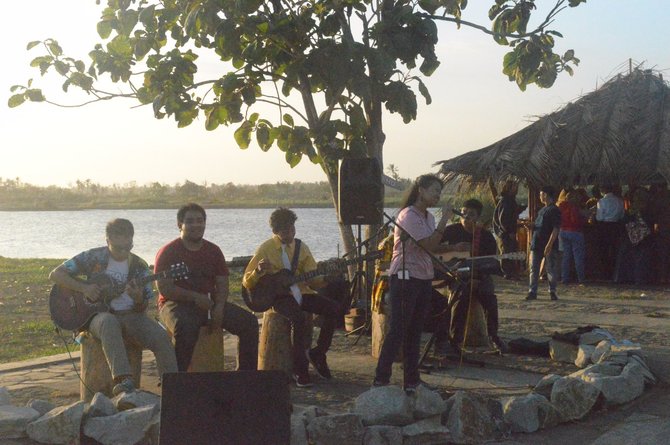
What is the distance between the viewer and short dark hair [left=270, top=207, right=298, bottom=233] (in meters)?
7.76

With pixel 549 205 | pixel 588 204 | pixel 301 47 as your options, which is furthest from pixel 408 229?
pixel 588 204

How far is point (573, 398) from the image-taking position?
6.27 meters

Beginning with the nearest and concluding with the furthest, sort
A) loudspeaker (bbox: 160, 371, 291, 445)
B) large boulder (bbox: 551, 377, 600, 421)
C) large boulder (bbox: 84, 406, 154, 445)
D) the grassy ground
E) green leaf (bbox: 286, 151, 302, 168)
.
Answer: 1. loudspeaker (bbox: 160, 371, 291, 445)
2. large boulder (bbox: 84, 406, 154, 445)
3. large boulder (bbox: 551, 377, 600, 421)
4. green leaf (bbox: 286, 151, 302, 168)
5. the grassy ground

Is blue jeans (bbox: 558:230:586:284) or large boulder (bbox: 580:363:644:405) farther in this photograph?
blue jeans (bbox: 558:230:586:284)

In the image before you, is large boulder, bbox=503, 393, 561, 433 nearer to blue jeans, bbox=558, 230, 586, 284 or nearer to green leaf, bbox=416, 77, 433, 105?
green leaf, bbox=416, 77, 433, 105

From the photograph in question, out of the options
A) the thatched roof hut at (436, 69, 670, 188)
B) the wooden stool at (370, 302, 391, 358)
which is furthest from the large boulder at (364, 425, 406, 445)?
the thatched roof hut at (436, 69, 670, 188)

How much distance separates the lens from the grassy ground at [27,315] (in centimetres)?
1005

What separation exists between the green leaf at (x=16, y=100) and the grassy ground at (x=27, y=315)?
2.48 metres

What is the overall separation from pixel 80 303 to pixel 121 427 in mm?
1527

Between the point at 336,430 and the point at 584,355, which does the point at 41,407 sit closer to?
the point at 336,430

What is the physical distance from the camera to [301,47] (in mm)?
8914

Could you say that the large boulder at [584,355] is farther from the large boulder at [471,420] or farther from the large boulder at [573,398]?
the large boulder at [471,420]

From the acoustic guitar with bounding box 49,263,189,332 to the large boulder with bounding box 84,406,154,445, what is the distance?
1.29 m

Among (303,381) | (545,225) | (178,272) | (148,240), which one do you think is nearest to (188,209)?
(178,272)
